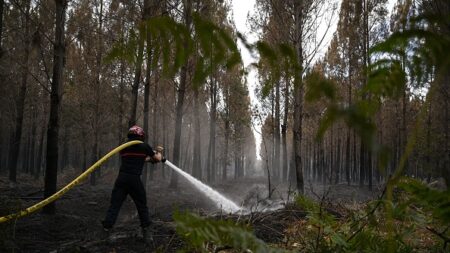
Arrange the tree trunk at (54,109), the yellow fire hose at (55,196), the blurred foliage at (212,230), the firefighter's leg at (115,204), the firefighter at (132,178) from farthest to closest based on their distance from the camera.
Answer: the tree trunk at (54,109)
the firefighter at (132,178)
the firefighter's leg at (115,204)
the yellow fire hose at (55,196)
the blurred foliage at (212,230)

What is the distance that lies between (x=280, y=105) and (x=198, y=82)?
25.2 m

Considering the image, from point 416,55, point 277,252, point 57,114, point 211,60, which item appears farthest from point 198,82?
point 57,114

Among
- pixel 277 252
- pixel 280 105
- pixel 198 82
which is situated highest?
pixel 280 105

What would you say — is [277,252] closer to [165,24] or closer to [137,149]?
[165,24]

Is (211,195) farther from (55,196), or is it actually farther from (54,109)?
(55,196)

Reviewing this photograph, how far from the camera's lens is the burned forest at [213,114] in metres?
1.17

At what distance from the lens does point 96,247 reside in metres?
5.16

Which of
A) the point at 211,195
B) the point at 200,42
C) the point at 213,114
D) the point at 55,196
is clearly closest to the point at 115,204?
the point at 55,196

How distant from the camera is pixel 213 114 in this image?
80.0 ft

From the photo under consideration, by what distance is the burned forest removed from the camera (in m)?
1.17

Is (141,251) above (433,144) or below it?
below

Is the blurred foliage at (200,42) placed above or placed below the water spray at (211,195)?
above

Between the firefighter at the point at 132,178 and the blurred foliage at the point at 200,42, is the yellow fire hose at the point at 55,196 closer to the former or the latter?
the firefighter at the point at 132,178

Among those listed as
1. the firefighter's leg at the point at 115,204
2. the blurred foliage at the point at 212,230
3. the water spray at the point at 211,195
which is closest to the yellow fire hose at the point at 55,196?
the firefighter's leg at the point at 115,204
